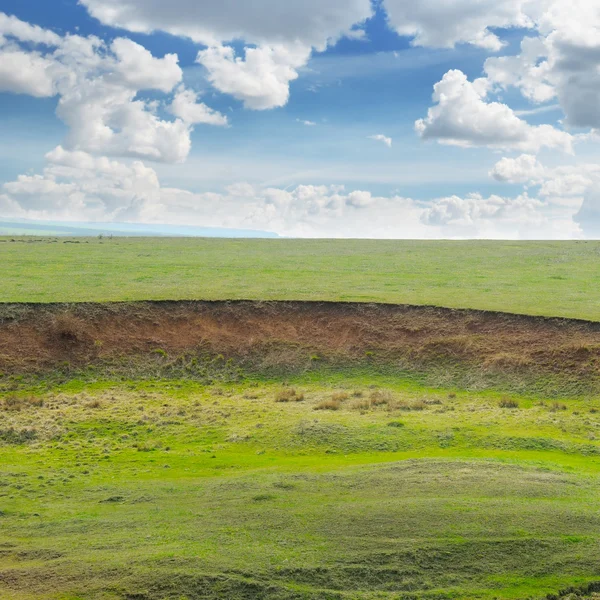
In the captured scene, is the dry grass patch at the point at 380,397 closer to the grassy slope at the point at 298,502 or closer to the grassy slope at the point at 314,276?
the grassy slope at the point at 298,502

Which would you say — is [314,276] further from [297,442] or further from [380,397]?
[297,442]

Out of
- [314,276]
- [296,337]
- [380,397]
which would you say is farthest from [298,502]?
[314,276]

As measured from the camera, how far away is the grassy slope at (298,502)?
15.9m

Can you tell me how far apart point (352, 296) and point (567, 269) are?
101 feet

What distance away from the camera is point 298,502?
19594 mm

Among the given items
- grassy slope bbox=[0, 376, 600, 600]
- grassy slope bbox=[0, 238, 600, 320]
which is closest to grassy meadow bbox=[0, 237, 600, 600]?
grassy slope bbox=[0, 376, 600, 600]

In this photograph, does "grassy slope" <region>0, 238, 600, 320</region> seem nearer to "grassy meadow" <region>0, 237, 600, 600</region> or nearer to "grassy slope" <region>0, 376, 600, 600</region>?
"grassy meadow" <region>0, 237, 600, 600</region>

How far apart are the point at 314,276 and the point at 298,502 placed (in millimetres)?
37526

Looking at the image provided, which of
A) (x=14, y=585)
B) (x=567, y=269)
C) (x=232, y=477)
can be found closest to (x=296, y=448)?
(x=232, y=477)

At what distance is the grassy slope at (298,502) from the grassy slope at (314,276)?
13.8 metres

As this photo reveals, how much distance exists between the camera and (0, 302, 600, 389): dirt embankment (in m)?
36.1

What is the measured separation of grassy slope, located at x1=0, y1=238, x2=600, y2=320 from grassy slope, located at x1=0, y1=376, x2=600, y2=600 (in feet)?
45.4

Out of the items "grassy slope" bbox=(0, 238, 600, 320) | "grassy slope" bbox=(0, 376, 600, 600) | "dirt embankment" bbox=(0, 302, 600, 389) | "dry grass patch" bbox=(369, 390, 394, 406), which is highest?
"grassy slope" bbox=(0, 238, 600, 320)

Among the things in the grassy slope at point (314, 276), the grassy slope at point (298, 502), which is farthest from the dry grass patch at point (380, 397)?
the grassy slope at point (314, 276)
